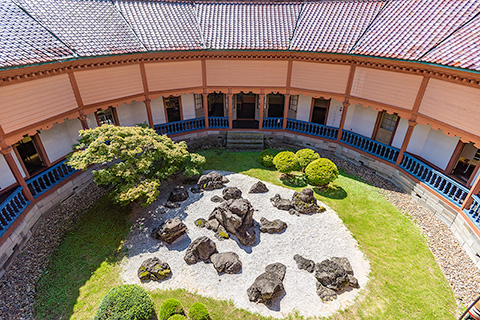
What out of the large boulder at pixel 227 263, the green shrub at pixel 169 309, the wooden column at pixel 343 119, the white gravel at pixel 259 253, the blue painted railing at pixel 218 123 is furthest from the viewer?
the blue painted railing at pixel 218 123

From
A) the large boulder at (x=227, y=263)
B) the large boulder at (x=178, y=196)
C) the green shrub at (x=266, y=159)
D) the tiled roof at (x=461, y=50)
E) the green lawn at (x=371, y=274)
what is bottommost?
the green lawn at (x=371, y=274)

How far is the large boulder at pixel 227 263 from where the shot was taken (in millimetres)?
10391

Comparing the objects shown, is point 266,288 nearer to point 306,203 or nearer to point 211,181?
point 306,203

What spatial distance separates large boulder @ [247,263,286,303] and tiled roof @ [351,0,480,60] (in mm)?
12905

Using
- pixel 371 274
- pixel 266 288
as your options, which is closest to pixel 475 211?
pixel 371 274

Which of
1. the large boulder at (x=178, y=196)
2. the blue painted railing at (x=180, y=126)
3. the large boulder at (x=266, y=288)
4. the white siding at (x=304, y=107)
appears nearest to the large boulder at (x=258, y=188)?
the large boulder at (x=178, y=196)

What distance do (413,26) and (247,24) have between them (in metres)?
10.7

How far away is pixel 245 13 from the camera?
19.7 meters

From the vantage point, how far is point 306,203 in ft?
45.2

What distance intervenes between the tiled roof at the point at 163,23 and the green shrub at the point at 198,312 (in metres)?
14.9

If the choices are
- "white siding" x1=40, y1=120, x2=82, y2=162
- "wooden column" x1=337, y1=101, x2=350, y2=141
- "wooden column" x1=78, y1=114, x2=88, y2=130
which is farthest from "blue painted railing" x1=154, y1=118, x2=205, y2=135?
"wooden column" x1=337, y1=101, x2=350, y2=141

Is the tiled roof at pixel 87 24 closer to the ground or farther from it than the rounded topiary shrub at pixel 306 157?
farther from it

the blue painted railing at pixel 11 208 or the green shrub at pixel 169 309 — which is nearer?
the green shrub at pixel 169 309

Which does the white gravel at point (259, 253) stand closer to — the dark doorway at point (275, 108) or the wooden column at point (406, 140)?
the wooden column at point (406, 140)
